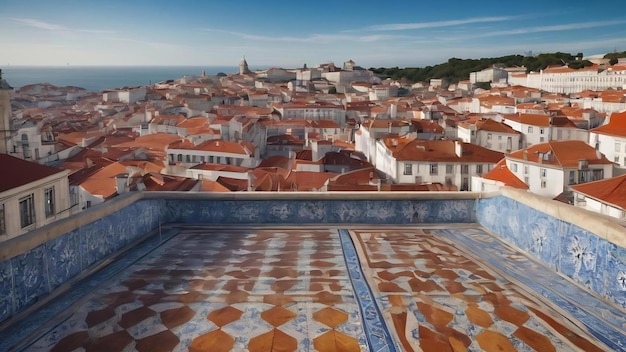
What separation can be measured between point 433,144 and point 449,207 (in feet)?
80.2

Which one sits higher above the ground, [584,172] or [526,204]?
[526,204]

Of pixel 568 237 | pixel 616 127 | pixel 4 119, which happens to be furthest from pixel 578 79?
pixel 568 237

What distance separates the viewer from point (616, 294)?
3092 millimetres

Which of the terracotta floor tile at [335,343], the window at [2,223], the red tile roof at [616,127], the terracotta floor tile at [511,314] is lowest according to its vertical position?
the window at [2,223]

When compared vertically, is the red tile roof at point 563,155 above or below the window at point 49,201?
below

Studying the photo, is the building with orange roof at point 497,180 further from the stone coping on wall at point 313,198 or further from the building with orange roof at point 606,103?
the building with orange roof at point 606,103

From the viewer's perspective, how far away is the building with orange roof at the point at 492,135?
Result: 124 feet

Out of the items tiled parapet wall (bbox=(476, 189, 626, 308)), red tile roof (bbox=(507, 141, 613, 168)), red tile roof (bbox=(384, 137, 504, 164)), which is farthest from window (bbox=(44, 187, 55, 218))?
red tile roof (bbox=(507, 141, 613, 168))

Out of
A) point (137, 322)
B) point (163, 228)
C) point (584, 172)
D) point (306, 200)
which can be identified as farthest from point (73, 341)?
point (584, 172)

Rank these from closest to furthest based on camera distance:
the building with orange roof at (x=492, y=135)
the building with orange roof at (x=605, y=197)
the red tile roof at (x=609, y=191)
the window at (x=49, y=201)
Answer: the window at (x=49, y=201), the building with orange roof at (x=605, y=197), the red tile roof at (x=609, y=191), the building with orange roof at (x=492, y=135)

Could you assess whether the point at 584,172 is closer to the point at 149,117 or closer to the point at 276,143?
the point at 276,143

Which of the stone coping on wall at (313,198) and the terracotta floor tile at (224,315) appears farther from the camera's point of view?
the stone coping on wall at (313,198)

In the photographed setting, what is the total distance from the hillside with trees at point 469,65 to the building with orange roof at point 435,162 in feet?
219

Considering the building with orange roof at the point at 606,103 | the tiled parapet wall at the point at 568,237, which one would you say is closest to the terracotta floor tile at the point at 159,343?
the tiled parapet wall at the point at 568,237
